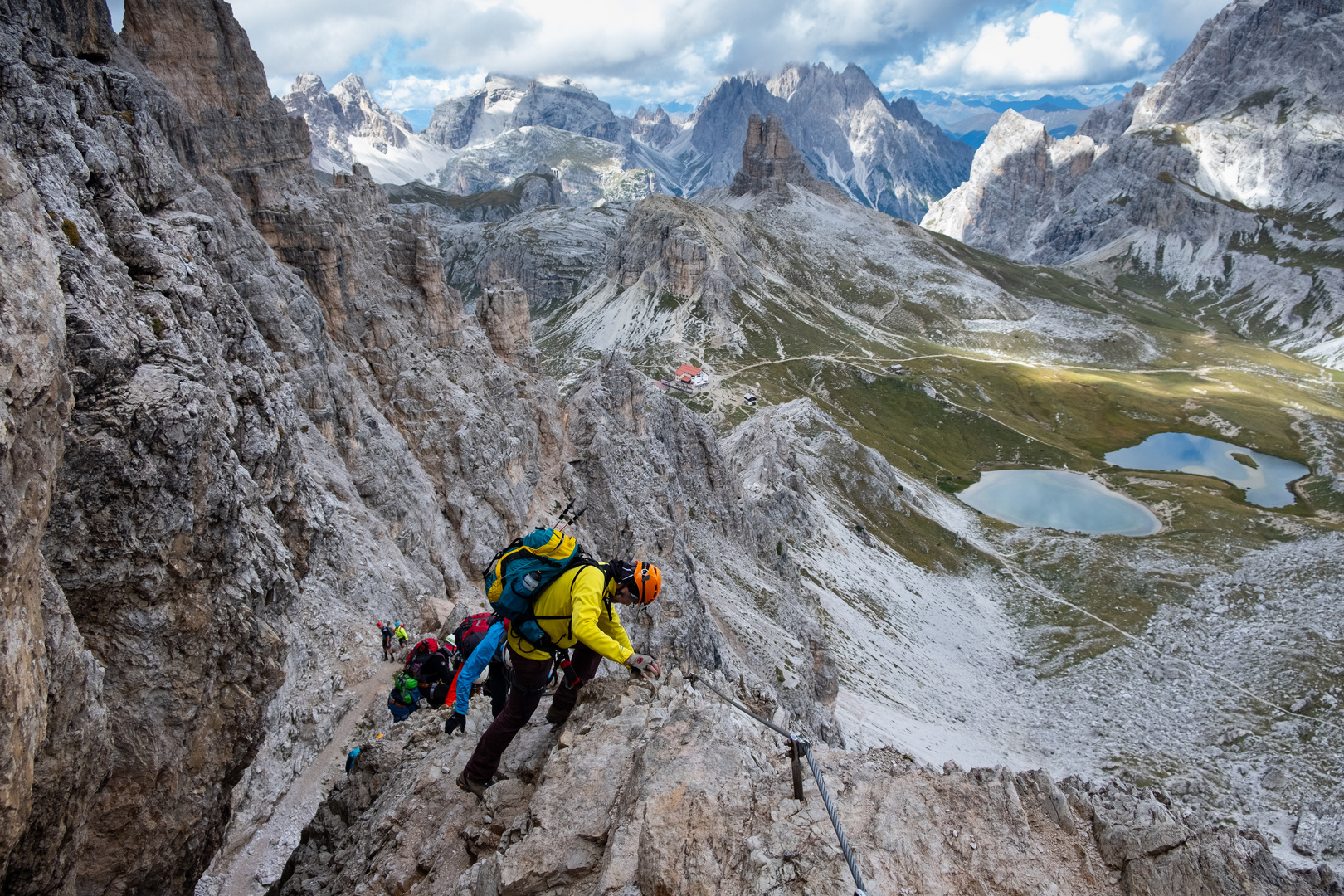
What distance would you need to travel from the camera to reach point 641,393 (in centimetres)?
5909

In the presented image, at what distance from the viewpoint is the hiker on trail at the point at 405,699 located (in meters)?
17.1

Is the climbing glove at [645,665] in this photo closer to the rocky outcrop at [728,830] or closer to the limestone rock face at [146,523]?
the rocky outcrop at [728,830]

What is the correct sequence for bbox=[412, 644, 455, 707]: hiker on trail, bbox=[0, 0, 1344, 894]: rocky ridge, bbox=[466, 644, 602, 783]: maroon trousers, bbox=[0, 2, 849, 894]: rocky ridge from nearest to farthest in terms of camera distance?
bbox=[0, 2, 849, 894]: rocky ridge → bbox=[0, 0, 1344, 894]: rocky ridge → bbox=[466, 644, 602, 783]: maroon trousers → bbox=[412, 644, 455, 707]: hiker on trail

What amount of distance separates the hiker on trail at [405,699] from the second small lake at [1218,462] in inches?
6085

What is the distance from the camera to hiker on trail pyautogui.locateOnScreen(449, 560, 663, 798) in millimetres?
10398

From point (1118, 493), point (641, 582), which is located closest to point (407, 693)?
point (641, 582)

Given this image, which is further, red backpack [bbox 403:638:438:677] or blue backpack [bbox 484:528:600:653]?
red backpack [bbox 403:638:438:677]

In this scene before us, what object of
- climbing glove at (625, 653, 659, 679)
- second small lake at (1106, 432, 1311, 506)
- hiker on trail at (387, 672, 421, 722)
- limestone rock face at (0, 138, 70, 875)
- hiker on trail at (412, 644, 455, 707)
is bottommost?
second small lake at (1106, 432, 1311, 506)

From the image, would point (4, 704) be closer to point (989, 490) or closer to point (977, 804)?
point (977, 804)

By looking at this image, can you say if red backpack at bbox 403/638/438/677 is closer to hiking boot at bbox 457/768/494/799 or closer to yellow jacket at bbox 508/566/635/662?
hiking boot at bbox 457/768/494/799

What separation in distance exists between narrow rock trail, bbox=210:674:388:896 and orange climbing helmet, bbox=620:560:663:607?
11.5 metres

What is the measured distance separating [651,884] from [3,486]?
839 cm

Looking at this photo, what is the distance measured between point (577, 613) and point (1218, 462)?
587 feet


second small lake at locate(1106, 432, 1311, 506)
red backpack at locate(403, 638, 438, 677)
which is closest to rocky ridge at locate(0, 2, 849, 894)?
red backpack at locate(403, 638, 438, 677)
